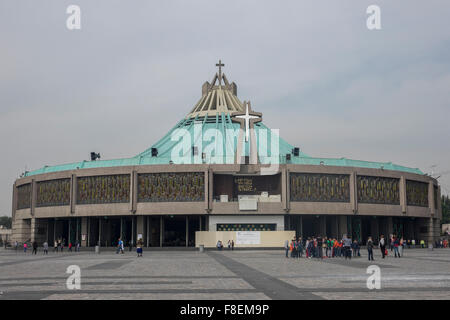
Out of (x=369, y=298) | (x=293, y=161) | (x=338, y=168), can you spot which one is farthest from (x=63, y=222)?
(x=369, y=298)

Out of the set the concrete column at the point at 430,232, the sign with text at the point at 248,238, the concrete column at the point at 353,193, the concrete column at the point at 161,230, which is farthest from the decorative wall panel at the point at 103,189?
the concrete column at the point at 430,232

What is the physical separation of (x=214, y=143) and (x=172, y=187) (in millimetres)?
13316

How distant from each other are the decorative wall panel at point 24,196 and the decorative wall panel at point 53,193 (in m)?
2.80

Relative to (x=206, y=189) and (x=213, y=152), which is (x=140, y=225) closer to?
(x=206, y=189)

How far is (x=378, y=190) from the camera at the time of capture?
6544cm

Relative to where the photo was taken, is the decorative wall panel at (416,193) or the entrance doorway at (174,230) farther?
the decorative wall panel at (416,193)

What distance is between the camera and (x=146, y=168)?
61.3 metres

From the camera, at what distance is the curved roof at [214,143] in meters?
64.1

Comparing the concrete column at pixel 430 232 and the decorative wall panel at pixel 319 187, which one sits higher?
the decorative wall panel at pixel 319 187

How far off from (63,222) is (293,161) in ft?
120

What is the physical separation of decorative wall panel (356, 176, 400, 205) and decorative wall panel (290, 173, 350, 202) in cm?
220

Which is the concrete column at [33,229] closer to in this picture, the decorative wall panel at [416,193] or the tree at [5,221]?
the decorative wall panel at [416,193]
